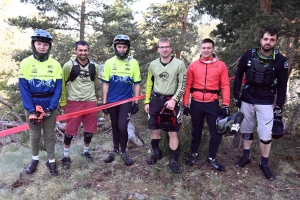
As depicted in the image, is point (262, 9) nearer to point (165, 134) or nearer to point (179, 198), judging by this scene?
point (165, 134)

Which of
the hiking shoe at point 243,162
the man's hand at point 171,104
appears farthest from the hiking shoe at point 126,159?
the hiking shoe at point 243,162

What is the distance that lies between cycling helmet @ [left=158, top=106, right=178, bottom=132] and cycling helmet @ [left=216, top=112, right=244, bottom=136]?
0.73m

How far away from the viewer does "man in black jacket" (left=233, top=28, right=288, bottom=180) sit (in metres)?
4.07

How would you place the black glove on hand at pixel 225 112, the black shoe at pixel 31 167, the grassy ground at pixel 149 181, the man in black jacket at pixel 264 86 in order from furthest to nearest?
the black shoe at pixel 31 167 → the black glove on hand at pixel 225 112 → the man in black jacket at pixel 264 86 → the grassy ground at pixel 149 181

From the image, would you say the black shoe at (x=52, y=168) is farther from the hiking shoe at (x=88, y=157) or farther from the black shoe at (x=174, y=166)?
the black shoe at (x=174, y=166)

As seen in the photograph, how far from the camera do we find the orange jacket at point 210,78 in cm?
420

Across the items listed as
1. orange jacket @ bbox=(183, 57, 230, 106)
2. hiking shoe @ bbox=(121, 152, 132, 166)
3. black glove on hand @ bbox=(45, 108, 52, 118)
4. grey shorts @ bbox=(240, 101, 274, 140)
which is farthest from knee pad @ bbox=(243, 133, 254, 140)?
black glove on hand @ bbox=(45, 108, 52, 118)

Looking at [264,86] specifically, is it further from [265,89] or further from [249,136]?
[249,136]

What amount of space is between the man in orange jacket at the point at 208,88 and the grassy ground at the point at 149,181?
1.47 ft

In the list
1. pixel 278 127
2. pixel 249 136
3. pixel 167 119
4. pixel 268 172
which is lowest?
pixel 268 172

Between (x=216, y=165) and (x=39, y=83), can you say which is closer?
(x=39, y=83)

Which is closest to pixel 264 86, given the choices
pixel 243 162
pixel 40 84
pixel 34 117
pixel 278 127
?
pixel 278 127

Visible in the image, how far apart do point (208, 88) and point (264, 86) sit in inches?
37.0

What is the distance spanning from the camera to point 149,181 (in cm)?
423
